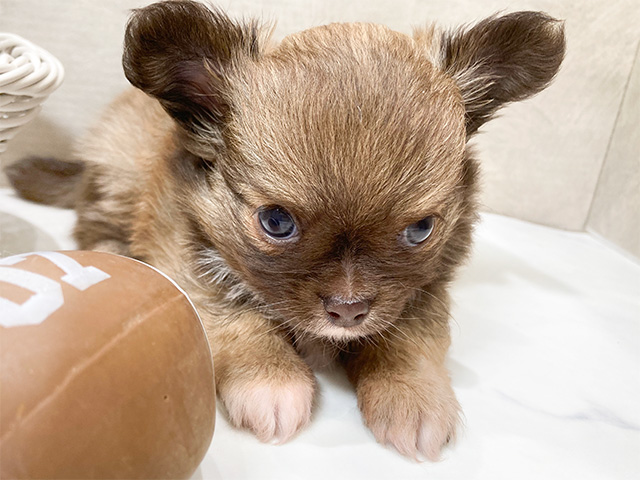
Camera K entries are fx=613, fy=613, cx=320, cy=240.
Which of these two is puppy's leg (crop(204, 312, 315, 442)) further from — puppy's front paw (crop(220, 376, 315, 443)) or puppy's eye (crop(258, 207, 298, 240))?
puppy's eye (crop(258, 207, 298, 240))

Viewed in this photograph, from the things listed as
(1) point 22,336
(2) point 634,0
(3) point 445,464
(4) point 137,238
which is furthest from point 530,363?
(2) point 634,0

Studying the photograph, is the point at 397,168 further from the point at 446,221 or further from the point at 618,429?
the point at 618,429

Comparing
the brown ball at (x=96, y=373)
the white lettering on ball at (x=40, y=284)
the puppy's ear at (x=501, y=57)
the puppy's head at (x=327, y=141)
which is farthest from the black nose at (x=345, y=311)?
the puppy's ear at (x=501, y=57)

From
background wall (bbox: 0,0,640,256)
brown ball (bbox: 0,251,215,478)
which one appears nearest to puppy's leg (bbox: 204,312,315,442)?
brown ball (bbox: 0,251,215,478)

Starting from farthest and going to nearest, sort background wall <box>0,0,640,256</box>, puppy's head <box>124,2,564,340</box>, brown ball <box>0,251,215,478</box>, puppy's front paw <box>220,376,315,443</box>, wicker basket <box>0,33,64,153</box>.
Result: background wall <box>0,0,640,256</box> → wicker basket <box>0,33,64,153</box> → puppy's front paw <box>220,376,315,443</box> → puppy's head <box>124,2,564,340</box> → brown ball <box>0,251,215,478</box>

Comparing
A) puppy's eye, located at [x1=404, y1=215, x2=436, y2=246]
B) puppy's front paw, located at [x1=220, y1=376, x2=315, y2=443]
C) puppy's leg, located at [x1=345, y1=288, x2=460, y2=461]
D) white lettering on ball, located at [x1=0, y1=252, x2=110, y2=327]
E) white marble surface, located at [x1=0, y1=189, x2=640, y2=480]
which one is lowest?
white marble surface, located at [x1=0, y1=189, x2=640, y2=480]

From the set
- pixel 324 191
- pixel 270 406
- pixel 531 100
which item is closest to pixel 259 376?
pixel 270 406
